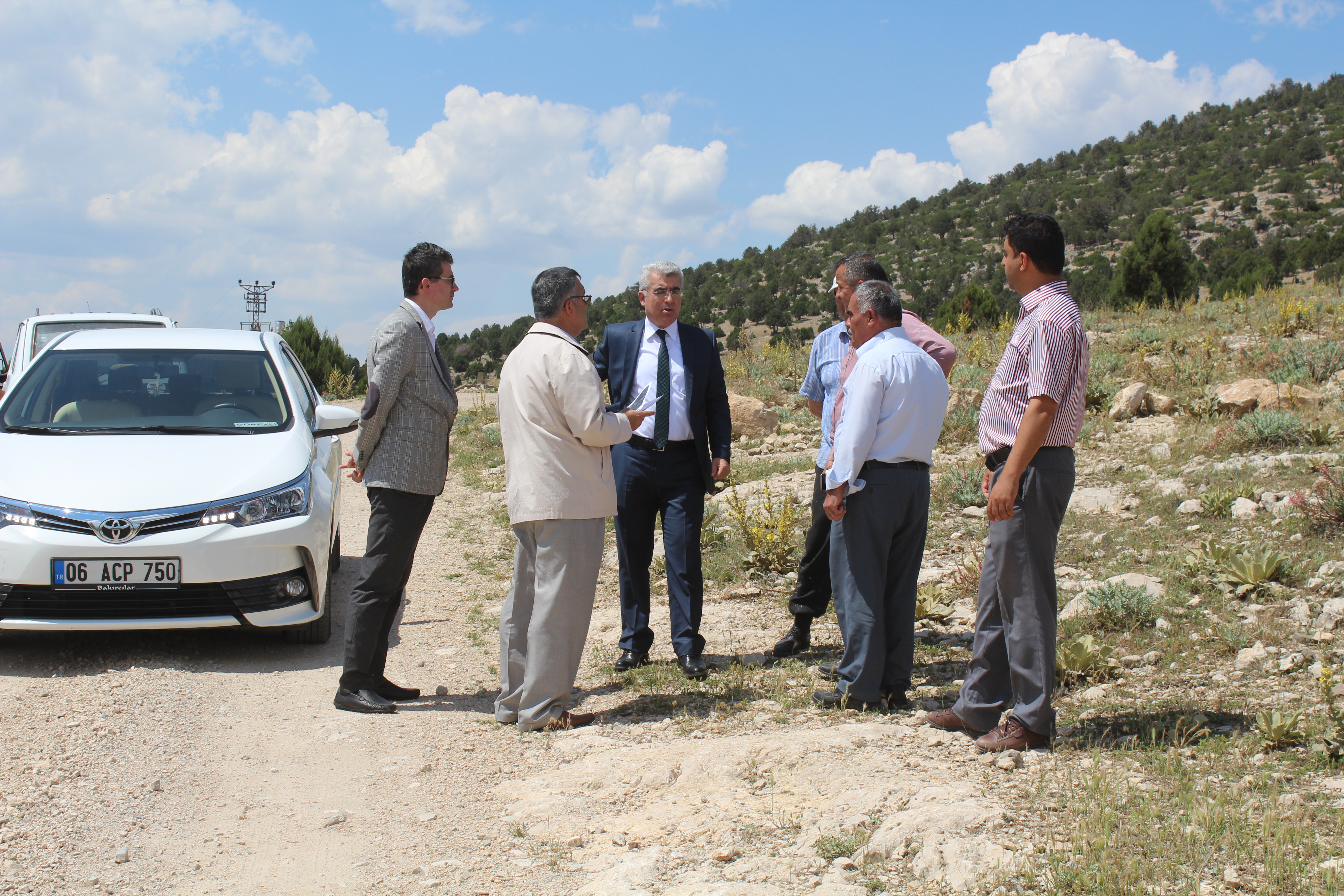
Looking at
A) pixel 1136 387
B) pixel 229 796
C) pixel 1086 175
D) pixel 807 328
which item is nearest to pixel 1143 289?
pixel 807 328

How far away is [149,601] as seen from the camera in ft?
15.1

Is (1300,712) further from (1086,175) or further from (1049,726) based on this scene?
(1086,175)

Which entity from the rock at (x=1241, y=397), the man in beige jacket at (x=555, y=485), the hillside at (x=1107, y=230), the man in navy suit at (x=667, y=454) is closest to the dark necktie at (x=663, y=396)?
the man in navy suit at (x=667, y=454)

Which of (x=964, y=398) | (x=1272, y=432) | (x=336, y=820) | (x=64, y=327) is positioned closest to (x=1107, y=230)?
(x=964, y=398)

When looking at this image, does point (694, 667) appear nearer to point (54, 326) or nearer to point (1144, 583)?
point (1144, 583)

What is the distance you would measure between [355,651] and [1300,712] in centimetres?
383

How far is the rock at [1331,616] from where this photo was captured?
4.42 metres

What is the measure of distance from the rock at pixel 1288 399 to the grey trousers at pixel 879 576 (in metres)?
5.88

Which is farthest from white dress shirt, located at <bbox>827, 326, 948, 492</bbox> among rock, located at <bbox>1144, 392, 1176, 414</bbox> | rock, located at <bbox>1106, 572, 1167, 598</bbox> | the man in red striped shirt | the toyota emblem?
rock, located at <bbox>1144, 392, 1176, 414</bbox>

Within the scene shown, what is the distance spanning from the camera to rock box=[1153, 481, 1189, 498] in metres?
6.84

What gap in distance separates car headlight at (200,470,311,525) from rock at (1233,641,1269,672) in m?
4.62

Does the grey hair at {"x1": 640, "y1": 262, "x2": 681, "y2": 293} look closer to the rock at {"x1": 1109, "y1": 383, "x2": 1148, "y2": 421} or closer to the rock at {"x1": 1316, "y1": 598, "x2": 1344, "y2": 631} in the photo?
the rock at {"x1": 1316, "y1": 598, "x2": 1344, "y2": 631}

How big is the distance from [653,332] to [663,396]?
14.6 inches

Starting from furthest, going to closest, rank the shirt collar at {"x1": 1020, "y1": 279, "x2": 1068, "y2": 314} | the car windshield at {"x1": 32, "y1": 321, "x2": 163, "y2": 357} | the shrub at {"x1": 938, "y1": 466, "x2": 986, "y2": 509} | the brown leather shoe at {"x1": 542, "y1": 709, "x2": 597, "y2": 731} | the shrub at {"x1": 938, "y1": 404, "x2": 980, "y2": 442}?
1. the car windshield at {"x1": 32, "y1": 321, "x2": 163, "y2": 357}
2. the shrub at {"x1": 938, "y1": 404, "x2": 980, "y2": 442}
3. the shrub at {"x1": 938, "y1": 466, "x2": 986, "y2": 509}
4. the brown leather shoe at {"x1": 542, "y1": 709, "x2": 597, "y2": 731}
5. the shirt collar at {"x1": 1020, "y1": 279, "x2": 1068, "y2": 314}
